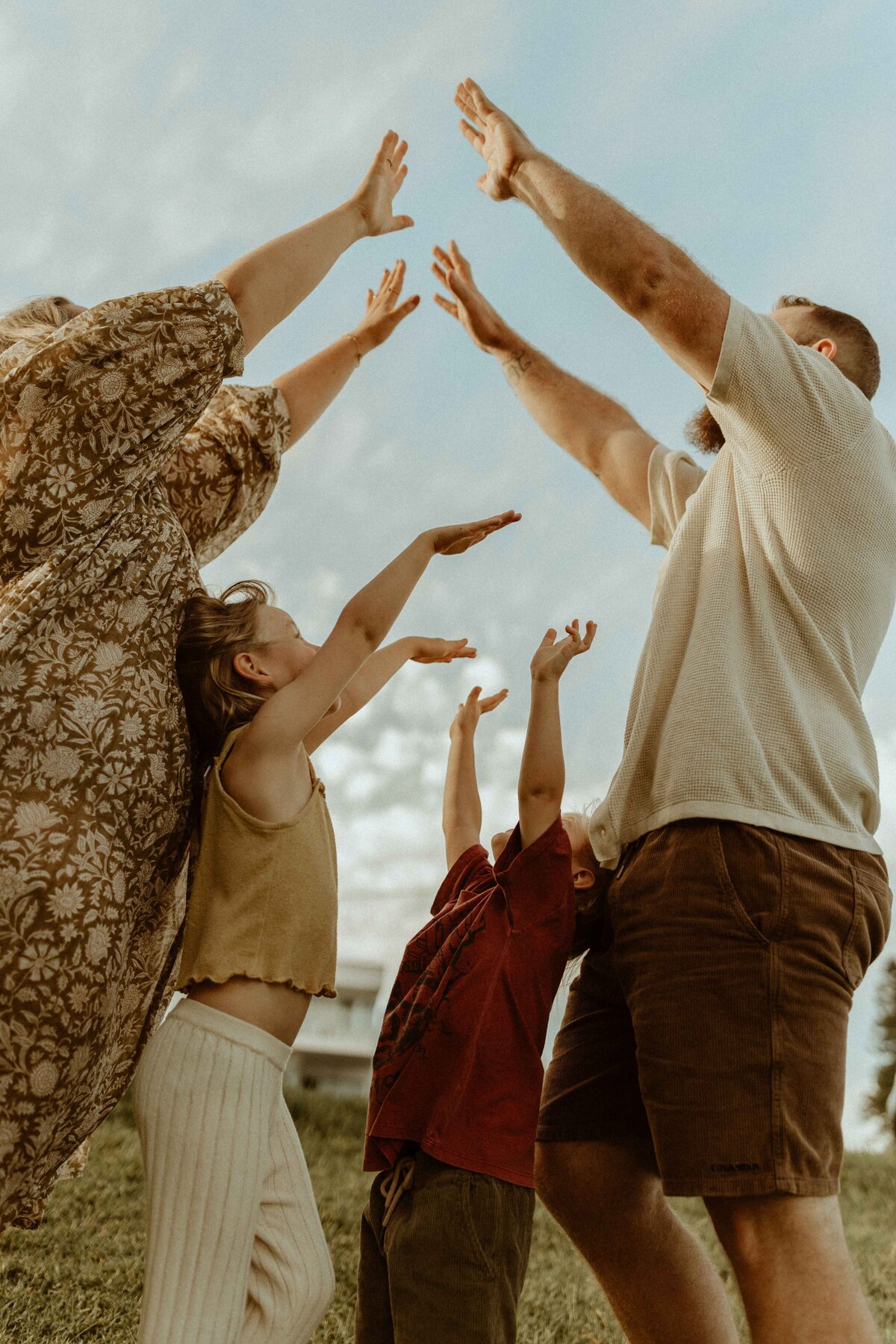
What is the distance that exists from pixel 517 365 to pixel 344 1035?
577cm

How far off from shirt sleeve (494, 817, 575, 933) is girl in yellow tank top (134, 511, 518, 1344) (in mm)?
343

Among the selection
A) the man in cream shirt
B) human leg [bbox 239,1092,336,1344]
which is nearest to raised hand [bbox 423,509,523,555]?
the man in cream shirt

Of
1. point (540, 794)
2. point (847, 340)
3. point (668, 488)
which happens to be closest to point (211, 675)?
point (540, 794)

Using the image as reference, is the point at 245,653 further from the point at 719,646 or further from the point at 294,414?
the point at 719,646

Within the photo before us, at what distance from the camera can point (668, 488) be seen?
263 cm

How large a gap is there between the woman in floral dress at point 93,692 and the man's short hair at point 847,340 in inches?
44.5

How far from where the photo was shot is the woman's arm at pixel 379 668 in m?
2.39

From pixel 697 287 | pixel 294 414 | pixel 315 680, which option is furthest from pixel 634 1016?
pixel 294 414

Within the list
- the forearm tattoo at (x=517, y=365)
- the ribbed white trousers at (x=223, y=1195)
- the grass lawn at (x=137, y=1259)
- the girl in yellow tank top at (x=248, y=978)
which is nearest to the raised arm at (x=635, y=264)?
the girl in yellow tank top at (x=248, y=978)

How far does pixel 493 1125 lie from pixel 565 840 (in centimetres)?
53

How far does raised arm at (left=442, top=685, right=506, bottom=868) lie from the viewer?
2627mm

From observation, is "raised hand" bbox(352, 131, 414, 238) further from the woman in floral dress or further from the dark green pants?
the dark green pants

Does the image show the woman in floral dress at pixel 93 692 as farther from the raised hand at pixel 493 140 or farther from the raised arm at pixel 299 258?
the raised hand at pixel 493 140

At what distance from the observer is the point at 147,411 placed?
77.2 inches
